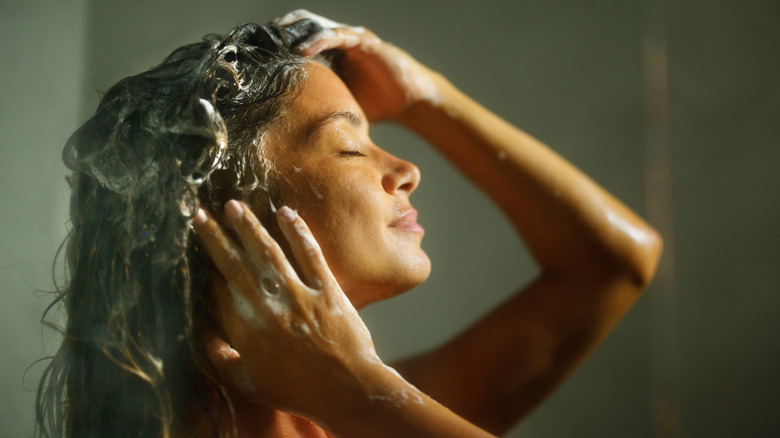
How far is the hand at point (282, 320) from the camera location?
0.48 metres

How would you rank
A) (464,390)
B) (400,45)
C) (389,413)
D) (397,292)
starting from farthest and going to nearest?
(400,45) → (464,390) → (397,292) → (389,413)

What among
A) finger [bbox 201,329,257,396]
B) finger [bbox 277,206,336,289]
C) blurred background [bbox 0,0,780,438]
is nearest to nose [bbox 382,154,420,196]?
finger [bbox 277,206,336,289]

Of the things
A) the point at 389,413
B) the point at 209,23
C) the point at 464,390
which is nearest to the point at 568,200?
the point at 464,390

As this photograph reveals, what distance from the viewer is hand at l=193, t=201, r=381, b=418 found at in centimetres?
48

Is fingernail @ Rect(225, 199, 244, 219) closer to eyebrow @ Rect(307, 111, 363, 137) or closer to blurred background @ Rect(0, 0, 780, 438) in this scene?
eyebrow @ Rect(307, 111, 363, 137)

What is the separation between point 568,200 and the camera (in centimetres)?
77

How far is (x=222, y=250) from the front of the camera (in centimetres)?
49

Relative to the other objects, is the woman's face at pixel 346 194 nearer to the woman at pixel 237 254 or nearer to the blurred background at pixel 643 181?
the woman at pixel 237 254

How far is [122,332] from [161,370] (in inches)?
2.1

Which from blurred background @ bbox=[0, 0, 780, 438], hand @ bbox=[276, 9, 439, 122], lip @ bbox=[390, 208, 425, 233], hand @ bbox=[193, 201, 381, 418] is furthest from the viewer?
blurred background @ bbox=[0, 0, 780, 438]

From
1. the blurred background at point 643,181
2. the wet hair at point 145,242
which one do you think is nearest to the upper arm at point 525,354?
the blurred background at point 643,181

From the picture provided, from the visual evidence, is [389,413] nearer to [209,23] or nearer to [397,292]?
[397,292]

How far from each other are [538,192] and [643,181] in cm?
32

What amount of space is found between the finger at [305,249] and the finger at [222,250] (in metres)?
0.05
